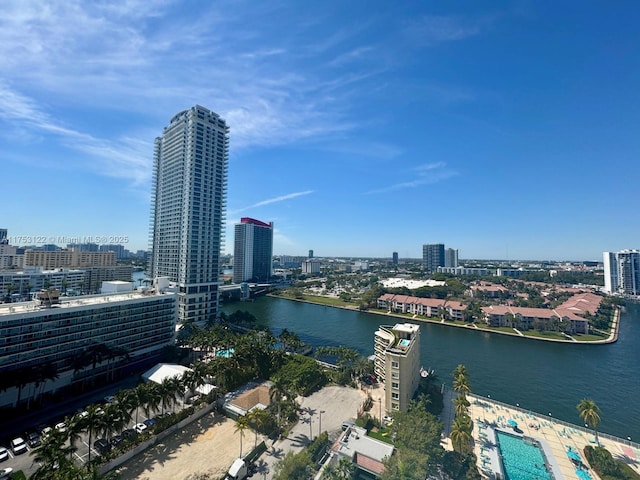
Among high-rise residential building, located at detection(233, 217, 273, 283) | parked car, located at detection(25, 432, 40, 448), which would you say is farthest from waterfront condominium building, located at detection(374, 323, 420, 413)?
high-rise residential building, located at detection(233, 217, 273, 283)

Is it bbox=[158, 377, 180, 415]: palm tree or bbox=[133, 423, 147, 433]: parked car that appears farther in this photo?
bbox=[158, 377, 180, 415]: palm tree

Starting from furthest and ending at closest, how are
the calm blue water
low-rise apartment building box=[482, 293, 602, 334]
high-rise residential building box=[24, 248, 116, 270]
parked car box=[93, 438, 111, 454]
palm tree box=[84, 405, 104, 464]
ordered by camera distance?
1. high-rise residential building box=[24, 248, 116, 270]
2. low-rise apartment building box=[482, 293, 602, 334]
3. the calm blue water
4. parked car box=[93, 438, 111, 454]
5. palm tree box=[84, 405, 104, 464]

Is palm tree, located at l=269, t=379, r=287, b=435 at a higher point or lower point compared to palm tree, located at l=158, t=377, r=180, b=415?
lower

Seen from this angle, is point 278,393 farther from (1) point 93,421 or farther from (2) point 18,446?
(2) point 18,446

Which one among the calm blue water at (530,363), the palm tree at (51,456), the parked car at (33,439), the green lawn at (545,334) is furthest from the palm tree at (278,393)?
the green lawn at (545,334)

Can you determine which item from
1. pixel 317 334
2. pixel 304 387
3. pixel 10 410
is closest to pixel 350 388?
pixel 304 387

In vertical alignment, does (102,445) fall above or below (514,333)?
above

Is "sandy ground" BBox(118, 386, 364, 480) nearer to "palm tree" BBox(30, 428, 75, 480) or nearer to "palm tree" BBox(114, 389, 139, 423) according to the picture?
"palm tree" BBox(114, 389, 139, 423)

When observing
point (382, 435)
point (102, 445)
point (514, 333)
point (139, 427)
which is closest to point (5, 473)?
point (102, 445)
